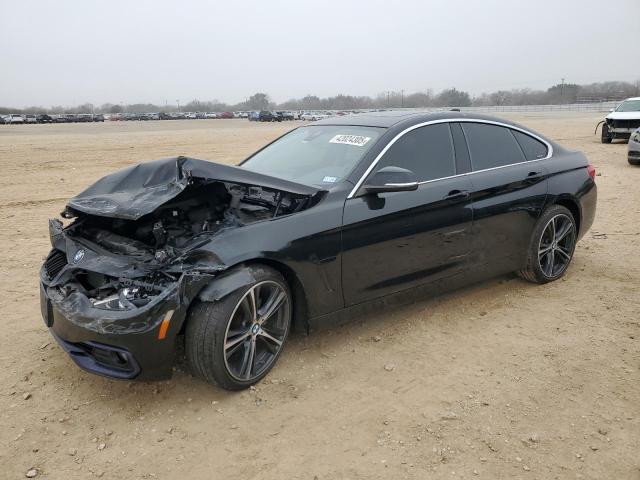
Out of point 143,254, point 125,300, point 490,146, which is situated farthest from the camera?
point 490,146

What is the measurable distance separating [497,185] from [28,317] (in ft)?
13.4

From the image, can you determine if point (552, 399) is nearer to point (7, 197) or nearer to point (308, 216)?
point (308, 216)

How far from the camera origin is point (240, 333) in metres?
3.15

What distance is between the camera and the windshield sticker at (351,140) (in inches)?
156

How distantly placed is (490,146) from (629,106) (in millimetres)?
17364

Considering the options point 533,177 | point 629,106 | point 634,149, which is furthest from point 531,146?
point 629,106

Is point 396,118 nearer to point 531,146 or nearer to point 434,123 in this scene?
point 434,123

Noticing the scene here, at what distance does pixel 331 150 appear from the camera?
4090 millimetres

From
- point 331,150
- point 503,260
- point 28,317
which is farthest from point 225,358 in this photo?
point 503,260

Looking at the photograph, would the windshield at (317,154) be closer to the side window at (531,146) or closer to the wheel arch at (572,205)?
the side window at (531,146)

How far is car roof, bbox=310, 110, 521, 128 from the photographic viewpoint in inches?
163

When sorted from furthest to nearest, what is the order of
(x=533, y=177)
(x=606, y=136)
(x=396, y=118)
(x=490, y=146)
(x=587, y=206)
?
(x=606, y=136) → (x=587, y=206) → (x=533, y=177) → (x=490, y=146) → (x=396, y=118)

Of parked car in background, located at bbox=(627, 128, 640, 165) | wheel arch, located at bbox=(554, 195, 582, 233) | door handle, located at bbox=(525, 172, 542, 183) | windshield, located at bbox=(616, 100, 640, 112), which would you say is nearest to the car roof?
door handle, located at bbox=(525, 172, 542, 183)

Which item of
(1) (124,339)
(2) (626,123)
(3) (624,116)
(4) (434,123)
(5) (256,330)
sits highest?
(3) (624,116)
